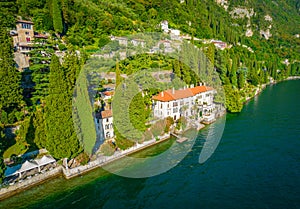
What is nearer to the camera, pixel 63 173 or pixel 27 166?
pixel 27 166

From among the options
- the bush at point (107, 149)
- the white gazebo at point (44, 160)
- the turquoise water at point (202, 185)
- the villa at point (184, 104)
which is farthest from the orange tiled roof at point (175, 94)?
the white gazebo at point (44, 160)

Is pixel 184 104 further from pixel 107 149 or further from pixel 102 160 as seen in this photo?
pixel 102 160

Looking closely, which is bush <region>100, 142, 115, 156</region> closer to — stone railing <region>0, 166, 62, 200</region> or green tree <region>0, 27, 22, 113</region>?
stone railing <region>0, 166, 62, 200</region>

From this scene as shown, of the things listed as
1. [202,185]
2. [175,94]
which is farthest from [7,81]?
[202,185]

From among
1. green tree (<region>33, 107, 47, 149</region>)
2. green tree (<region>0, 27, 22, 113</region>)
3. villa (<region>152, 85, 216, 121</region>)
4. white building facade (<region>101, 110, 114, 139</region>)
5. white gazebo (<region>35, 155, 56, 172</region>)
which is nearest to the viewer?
white gazebo (<region>35, 155, 56, 172</region>)

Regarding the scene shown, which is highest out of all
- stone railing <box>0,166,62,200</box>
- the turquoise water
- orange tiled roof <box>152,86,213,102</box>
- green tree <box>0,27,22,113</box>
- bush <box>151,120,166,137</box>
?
green tree <box>0,27,22,113</box>

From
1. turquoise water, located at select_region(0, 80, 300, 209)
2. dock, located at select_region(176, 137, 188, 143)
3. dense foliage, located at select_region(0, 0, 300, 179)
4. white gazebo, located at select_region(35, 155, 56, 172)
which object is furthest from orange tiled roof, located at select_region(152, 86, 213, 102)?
white gazebo, located at select_region(35, 155, 56, 172)
